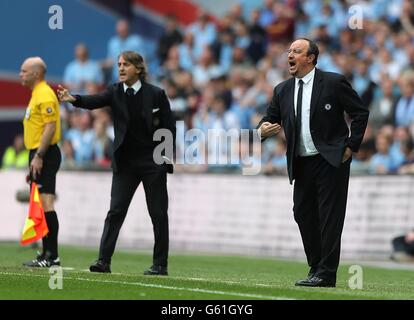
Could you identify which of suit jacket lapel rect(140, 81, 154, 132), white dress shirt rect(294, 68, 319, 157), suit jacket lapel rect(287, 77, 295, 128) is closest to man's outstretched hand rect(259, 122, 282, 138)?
suit jacket lapel rect(287, 77, 295, 128)

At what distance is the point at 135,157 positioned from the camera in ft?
41.8

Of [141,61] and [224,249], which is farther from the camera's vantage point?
[224,249]

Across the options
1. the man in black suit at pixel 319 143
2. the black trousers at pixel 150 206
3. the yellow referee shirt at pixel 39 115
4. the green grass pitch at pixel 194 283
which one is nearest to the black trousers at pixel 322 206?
the man in black suit at pixel 319 143

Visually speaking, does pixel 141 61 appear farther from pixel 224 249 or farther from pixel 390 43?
pixel 390 43

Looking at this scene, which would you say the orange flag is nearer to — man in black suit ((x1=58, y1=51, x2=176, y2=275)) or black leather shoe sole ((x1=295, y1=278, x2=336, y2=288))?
man in black suit ((x1=58, y1=51, x2=176, y2=275))

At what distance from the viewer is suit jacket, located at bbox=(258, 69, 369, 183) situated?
1139cm

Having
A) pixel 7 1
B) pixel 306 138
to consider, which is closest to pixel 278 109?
pixel 306 138

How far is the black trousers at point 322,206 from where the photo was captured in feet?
37.6

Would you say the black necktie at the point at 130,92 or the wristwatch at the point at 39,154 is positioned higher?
the black necktie at the point at 130,92

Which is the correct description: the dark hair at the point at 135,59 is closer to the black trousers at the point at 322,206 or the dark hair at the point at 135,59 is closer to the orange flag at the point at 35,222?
the orange flag at the point at 35,222

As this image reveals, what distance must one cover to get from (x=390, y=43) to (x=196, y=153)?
4243mm

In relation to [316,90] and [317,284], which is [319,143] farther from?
[317,284]

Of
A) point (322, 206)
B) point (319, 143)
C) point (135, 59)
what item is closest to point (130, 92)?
point (135, 59)

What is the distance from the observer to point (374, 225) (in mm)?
18484
